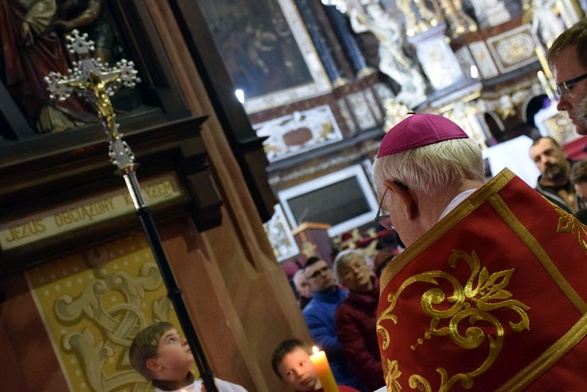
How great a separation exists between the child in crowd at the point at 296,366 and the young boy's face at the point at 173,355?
1.63 feet

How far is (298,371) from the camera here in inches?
120

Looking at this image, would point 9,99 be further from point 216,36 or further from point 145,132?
point 216,36

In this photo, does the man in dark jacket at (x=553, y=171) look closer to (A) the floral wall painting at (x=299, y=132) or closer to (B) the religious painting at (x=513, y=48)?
(A) the floral wall painting at (x=299, y=132)

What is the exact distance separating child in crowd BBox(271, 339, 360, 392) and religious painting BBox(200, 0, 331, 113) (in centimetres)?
960

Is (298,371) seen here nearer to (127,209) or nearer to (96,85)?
(127,209)

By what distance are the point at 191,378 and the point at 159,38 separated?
1.78 meters

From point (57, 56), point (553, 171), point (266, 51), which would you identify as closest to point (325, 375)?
point (57, 56)

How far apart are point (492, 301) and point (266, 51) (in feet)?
38.6

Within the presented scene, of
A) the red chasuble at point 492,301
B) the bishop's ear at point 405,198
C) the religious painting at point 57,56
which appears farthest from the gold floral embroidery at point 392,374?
the religious painting at point 57,56

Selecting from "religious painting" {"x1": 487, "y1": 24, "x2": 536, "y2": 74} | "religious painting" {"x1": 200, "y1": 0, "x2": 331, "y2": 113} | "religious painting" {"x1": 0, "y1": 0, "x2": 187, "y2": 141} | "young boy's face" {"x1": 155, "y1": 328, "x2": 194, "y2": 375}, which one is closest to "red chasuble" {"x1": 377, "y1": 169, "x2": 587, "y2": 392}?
"young boy's face" {"x1": 155, "y1": 328, "x2": 194, "y2": 375}

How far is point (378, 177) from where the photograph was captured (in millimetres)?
1825

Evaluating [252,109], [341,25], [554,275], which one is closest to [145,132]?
[554,275]

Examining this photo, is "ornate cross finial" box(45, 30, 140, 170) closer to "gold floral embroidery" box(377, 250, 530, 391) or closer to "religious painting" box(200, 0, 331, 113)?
"gold floral embroidery" box(377, 250, 530, 391)

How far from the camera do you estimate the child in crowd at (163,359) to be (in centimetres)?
273
